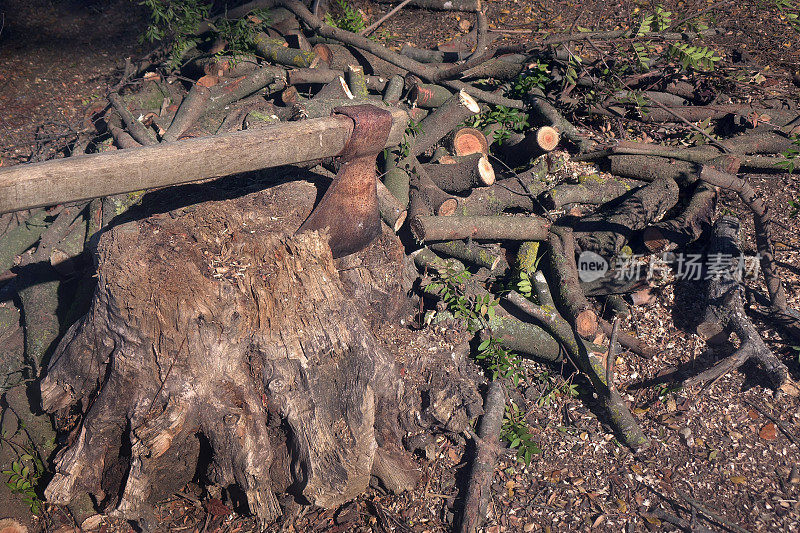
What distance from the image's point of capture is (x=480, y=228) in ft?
12.8

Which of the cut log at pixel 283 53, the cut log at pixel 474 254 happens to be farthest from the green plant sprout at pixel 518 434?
the cut log at pixel 283 53

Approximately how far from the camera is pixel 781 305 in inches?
151

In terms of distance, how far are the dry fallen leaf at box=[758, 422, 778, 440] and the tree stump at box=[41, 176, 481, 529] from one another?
2.40 metres

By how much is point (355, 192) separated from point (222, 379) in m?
1.46

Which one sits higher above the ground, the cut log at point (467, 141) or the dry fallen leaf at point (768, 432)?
the cut log at point (467, 141)

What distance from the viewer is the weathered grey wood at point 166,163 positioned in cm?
226

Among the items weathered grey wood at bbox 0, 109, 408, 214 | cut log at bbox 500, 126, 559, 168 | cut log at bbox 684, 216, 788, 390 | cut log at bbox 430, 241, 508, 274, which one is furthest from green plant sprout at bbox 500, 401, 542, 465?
cut log at bbox 500, 126, 559, 168

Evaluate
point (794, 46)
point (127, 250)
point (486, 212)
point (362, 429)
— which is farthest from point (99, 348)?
point (794, 46)

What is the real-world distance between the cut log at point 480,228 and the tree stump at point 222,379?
33.6 inches

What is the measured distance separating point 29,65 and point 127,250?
499 centimetres

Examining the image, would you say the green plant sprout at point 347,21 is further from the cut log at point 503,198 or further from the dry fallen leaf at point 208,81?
the cut log at point 503,198

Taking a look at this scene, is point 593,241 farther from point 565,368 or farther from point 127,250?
point 127,250

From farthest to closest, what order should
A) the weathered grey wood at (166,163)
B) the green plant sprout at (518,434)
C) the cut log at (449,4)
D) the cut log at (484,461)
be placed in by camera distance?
the cut log at (449,4) → the green plant sprout at (518,434) → the cut log at (484,461) → the weathered grey wood at (166,163)

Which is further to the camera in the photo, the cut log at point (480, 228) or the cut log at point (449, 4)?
the cut log at point (449, 4)
